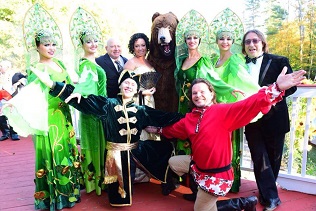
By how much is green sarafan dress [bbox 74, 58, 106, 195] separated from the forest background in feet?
1.20

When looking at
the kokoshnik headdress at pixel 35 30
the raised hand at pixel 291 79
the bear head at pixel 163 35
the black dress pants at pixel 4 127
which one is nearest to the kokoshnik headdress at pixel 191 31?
the bear head at pixel 163 35

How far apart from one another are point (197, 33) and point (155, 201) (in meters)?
1.52

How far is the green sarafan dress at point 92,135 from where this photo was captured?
240 centimetres

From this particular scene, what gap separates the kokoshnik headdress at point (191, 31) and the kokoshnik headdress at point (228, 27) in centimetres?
8

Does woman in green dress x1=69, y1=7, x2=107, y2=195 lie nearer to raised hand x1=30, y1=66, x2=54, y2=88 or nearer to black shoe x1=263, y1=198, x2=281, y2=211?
raised hand x1=30, y1=66, x2=54, y2=88

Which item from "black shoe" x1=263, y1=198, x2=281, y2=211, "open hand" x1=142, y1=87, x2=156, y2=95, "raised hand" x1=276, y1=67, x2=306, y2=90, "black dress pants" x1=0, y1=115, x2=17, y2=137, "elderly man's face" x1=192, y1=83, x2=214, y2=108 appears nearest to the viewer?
"raised hand" x1=276, y1=67, x2=306, y2=90

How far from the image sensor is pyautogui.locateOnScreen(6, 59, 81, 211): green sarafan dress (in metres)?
2.18

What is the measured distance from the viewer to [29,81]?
228 cm

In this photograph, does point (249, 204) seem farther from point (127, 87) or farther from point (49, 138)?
point (49, 138)

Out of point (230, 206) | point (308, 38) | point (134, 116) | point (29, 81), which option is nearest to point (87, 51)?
point (29, 81)

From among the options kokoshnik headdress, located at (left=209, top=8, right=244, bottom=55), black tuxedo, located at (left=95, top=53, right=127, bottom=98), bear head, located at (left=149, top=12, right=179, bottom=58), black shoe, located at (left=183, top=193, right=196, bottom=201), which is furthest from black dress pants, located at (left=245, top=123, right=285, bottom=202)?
black tuxedo, located at (left=95, top=53, right=127, bottom=98)

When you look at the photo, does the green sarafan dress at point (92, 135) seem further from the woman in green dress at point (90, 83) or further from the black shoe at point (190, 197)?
the black shoe at point (190, 197)

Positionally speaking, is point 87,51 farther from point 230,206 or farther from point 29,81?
point 230,206

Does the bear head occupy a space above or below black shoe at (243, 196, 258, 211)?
above
